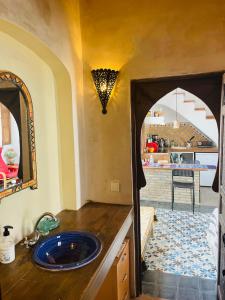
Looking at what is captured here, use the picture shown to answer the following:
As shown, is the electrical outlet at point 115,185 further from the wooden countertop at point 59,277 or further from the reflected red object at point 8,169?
the reflected red object at point 8,169

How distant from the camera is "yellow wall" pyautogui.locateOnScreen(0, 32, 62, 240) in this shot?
1.65m

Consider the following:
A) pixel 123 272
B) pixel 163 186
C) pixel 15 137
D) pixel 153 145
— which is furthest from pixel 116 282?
pixel 153 145

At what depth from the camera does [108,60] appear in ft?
7.46

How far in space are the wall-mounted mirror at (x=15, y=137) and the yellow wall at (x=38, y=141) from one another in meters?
0.07

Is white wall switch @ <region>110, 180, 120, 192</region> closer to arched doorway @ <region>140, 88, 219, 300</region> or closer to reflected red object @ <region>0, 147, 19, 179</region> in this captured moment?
reflected red object @ <region>0, 147, 19, 179</region>

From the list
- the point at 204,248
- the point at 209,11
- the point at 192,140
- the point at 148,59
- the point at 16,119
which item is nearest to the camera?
the point at 16,119

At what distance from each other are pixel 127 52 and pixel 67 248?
1.69 metres

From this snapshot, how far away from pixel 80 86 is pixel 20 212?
124 cm

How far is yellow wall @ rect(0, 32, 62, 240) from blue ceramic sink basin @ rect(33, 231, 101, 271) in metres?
0.23

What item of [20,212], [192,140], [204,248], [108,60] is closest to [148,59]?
[108,60]

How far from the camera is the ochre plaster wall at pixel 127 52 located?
200cm

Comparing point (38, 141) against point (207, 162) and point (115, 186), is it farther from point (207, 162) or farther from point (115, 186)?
point (207, 162)

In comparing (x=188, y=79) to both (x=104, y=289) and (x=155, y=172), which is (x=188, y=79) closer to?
(x=104, y=289)

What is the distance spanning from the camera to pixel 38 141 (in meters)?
1.98
